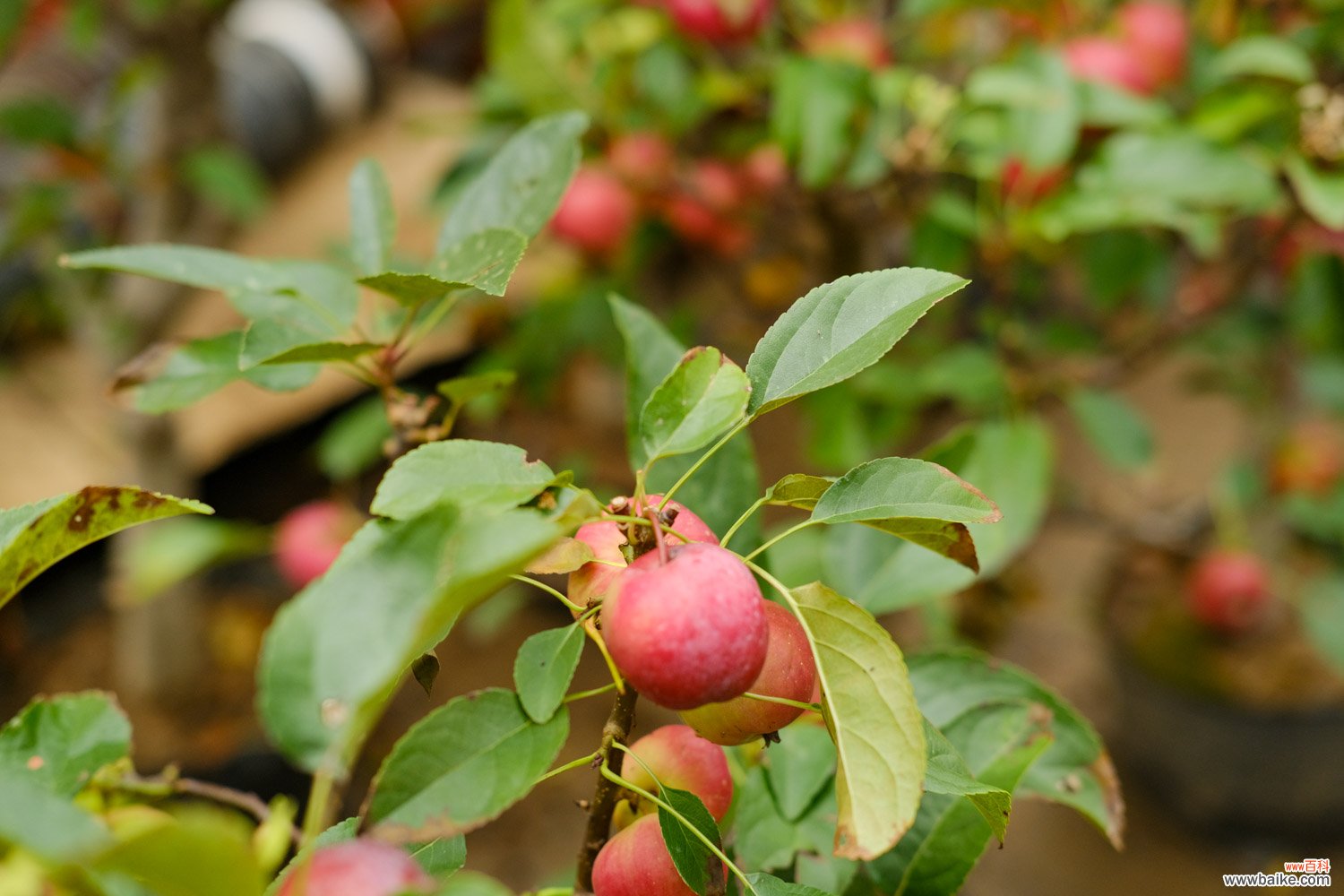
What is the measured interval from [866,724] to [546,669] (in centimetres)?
9

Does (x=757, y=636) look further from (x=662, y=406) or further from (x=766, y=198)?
(x=766, y=198)

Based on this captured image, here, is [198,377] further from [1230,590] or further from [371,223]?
[1230,590]

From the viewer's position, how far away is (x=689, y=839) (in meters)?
0.28

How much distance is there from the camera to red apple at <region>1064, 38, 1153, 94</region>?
69 cm

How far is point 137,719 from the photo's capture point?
96cm

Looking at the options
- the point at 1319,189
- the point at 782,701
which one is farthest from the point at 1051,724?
the point at 1319,189

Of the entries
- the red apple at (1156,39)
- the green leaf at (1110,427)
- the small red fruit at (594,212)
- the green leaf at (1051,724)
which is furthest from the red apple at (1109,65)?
the green leaf at (1051,724)

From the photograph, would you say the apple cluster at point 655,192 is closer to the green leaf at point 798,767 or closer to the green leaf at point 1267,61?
the green leaf at point 1267,61

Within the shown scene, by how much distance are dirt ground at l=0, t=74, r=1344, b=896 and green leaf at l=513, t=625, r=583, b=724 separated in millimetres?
601

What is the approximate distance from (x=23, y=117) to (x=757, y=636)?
2.88 feet

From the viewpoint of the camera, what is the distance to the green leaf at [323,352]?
302 mm

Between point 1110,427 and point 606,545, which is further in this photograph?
point 1110,427

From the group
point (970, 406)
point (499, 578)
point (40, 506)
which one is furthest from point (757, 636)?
point (970, 406)

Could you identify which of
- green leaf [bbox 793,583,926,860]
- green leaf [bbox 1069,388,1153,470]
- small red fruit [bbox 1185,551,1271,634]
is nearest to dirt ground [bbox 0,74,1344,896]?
small red fruit [bbox 1185,551,1271,634]
